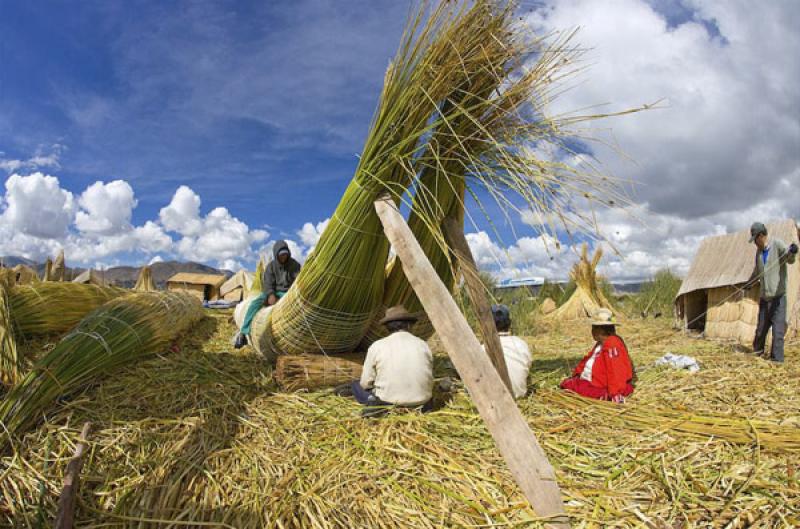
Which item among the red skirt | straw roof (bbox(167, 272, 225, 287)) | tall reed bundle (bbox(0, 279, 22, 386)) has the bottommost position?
the red skirt

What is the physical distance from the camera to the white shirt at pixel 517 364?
11.7ft

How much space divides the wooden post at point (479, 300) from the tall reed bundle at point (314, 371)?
4.01 ft

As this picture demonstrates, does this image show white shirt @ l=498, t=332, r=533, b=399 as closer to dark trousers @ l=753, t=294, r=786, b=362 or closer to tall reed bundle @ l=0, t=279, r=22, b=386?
tall reed bundle @ l=0, t=279, r=22, b=386

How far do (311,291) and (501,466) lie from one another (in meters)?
1.68

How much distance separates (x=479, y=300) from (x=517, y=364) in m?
→ 0.84

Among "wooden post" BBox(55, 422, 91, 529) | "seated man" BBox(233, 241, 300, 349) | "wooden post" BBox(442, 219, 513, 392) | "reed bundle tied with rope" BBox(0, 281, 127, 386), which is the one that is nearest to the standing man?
"wooden post" BBox(442, 219, 513, 392)

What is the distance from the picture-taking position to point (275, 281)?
4844mm

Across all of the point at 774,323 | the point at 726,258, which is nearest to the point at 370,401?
the point at 774,323

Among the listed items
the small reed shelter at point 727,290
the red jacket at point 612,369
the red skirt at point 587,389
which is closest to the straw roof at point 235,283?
the small reed shelter at point 727,290

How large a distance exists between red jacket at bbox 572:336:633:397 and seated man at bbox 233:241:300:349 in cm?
276

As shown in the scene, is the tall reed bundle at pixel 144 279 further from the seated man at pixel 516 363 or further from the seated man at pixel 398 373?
the seated man at pixel 516 363

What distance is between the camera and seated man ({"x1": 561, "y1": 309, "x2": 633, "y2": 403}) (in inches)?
143

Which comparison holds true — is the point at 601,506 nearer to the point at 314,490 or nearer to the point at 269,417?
the point at 314,490

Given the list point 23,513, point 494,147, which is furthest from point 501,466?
point 23,513
